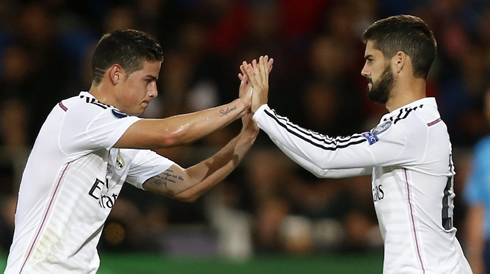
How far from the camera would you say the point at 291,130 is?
15.7 feet

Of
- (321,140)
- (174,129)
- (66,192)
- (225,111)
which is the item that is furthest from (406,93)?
(66,192)

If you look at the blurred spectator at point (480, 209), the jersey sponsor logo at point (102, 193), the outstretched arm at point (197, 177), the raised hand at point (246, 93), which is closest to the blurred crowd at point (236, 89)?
the blurred spectator at point (480, 209)

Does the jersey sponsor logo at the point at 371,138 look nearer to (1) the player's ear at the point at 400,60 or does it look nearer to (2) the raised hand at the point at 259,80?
(1) the player's ear at the point at 400,60

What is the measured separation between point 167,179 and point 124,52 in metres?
0.96

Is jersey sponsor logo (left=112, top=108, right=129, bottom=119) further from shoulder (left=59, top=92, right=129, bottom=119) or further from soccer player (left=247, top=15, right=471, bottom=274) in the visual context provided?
soccer player (left=247, top=15, right=471, bottom=274)

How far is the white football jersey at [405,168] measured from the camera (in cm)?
469

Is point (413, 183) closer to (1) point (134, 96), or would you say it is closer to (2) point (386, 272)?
(2) point (386, 272)

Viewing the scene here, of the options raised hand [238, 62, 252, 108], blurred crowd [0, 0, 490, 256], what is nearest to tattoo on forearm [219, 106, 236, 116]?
raised hand [238, 62, 252, 108]

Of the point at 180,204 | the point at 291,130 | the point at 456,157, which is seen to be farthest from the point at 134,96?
the point at 456,157

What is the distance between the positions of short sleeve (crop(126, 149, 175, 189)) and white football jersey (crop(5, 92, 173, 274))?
2.04 ft

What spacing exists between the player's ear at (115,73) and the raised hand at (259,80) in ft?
2.31

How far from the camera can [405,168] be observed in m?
4.79

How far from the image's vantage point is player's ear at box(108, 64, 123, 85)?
198 inches

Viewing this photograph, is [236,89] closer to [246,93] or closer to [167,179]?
[167,179]
